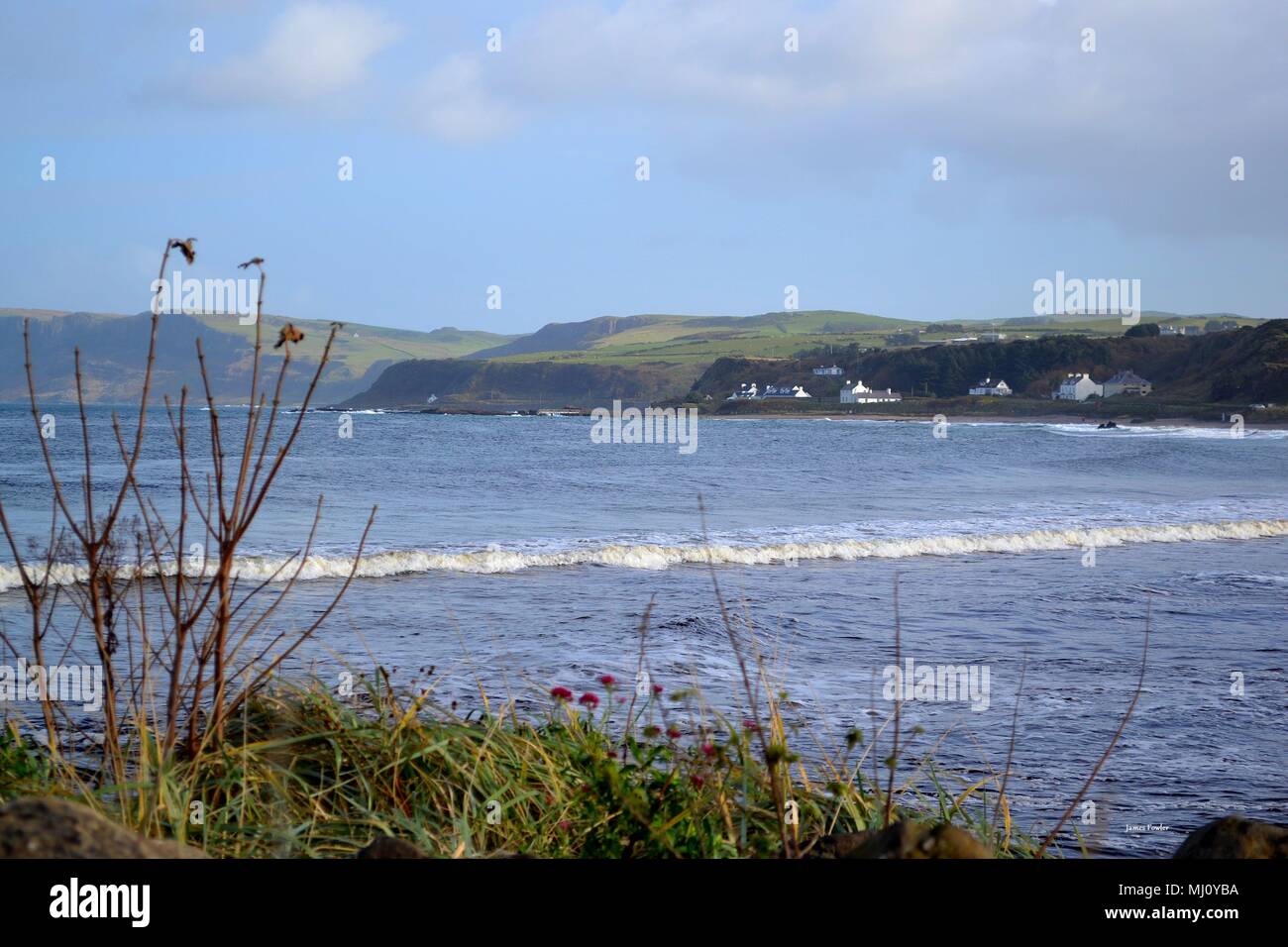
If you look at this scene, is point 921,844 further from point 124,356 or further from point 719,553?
point 124,356

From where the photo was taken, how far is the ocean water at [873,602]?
6176mm

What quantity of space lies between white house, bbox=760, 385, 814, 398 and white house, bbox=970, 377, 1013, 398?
18966 mm

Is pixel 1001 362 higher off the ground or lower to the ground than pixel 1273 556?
higher

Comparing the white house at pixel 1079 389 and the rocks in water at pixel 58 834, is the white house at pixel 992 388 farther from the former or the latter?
the rocks in water at pixel 58 834

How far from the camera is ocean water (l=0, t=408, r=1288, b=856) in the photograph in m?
6.18

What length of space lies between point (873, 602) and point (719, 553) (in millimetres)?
4305

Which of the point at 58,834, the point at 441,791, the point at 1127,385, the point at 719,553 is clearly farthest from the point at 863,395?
the point at 58,834

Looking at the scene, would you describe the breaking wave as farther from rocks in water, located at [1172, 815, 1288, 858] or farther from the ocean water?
rocks in water, located at [1172, 815, 1288, 858]

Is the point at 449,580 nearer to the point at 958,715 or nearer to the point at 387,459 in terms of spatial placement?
the point at 958,715

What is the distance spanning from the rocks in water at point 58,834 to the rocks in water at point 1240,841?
2763 millimetres

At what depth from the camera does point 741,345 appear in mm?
168500

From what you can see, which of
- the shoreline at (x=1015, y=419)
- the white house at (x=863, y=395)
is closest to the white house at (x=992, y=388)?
the white house at (x=863, y=395)
